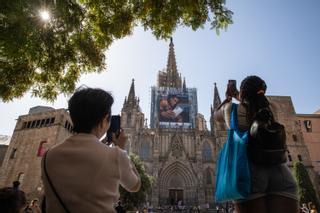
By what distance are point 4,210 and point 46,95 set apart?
9.88ft

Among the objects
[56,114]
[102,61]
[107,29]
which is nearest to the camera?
[107,29]

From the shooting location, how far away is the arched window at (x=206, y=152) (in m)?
34.9

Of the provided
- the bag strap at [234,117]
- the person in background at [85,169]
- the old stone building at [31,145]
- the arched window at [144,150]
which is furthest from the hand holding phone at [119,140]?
the arched window at [144,150]

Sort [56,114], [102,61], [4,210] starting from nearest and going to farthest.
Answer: [4,210] → [102,61] → [56,114]

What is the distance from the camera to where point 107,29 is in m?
5.13

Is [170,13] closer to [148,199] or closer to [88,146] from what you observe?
[88,146]

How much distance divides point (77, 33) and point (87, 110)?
376 cm

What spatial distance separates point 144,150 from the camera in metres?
34.9

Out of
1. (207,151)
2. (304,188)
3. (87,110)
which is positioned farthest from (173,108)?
(87,110)

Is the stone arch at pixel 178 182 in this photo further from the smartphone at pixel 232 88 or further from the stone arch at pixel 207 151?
the smartphone at pixel 232 88

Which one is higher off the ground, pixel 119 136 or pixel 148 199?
pixel 148 199

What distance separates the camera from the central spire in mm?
47812

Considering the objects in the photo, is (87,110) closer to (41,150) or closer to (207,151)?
(41,150)

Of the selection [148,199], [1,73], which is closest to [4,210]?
[1,73]
